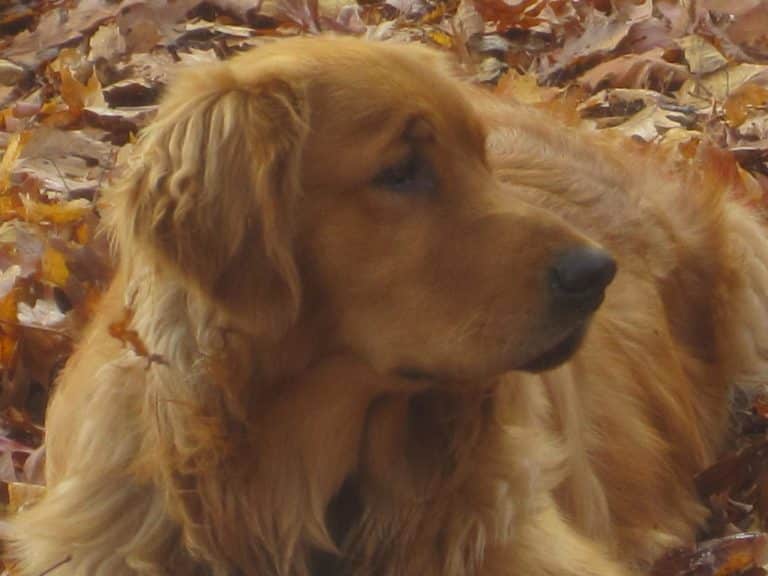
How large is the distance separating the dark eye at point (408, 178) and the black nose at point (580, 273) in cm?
37

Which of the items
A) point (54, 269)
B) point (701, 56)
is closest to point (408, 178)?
point (54, 269)

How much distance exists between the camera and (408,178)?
4.08 m

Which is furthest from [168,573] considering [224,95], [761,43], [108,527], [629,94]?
[761,43]

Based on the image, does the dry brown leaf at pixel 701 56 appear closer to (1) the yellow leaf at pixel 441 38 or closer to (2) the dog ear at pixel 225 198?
(1) the yellow leaf at pixel 441 38

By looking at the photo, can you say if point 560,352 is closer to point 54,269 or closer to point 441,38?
point 54,269

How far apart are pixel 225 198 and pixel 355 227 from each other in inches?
12.4

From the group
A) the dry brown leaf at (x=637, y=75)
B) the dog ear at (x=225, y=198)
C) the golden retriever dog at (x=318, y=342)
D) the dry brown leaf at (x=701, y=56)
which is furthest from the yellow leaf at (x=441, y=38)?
the dog ear at (x=225, y=198)

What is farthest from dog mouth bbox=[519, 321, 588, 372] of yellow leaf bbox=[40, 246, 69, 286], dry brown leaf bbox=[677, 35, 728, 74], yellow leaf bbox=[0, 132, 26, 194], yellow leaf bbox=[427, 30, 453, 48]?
yellow leaf bbox=[427, 30, 453, 48]

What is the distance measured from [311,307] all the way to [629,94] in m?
4.43

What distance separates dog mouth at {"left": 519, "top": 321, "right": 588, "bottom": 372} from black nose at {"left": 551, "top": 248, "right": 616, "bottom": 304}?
9cm

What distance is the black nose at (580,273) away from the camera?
395 cm

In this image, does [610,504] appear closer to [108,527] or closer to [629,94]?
[108,527]

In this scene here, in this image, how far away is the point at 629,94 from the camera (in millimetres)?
8242

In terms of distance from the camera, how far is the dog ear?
3.91 meters
